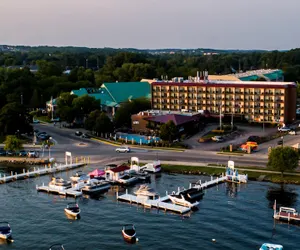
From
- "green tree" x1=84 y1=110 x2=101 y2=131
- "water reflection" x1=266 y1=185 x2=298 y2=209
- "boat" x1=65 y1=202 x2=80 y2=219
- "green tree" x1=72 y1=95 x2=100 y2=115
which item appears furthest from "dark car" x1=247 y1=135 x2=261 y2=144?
"boat" x1=65 y1=202 x2=80 y2=219

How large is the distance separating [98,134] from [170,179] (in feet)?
87.2

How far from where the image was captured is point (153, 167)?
2312 inches

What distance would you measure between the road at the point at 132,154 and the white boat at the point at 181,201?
14586 mm

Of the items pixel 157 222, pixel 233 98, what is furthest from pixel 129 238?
pixel 233 98

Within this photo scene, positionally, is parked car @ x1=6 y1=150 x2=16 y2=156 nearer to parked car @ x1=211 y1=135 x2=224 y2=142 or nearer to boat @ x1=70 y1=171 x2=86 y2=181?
boat @ x1=70 y1=171 x2=86 y2=181

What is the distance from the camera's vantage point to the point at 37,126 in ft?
297

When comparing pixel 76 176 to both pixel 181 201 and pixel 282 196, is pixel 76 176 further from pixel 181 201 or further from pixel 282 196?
pixel 282 196

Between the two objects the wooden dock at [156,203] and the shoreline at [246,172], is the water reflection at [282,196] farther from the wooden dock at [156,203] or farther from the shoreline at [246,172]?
the wooden dock at [156,203]

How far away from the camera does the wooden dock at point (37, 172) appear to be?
5770 centimetres

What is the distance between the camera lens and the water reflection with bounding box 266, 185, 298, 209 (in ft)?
152

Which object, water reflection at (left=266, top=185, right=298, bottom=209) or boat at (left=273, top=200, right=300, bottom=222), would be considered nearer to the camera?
boat at (left=273, top=200, right=300, bottom=222)

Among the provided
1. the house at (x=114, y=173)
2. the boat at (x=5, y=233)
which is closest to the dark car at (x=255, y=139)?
the house at (x=114, y=173)

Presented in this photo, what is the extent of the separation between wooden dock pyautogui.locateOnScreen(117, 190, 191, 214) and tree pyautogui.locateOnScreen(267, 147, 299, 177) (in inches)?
518

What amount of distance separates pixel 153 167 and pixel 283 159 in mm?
14779
